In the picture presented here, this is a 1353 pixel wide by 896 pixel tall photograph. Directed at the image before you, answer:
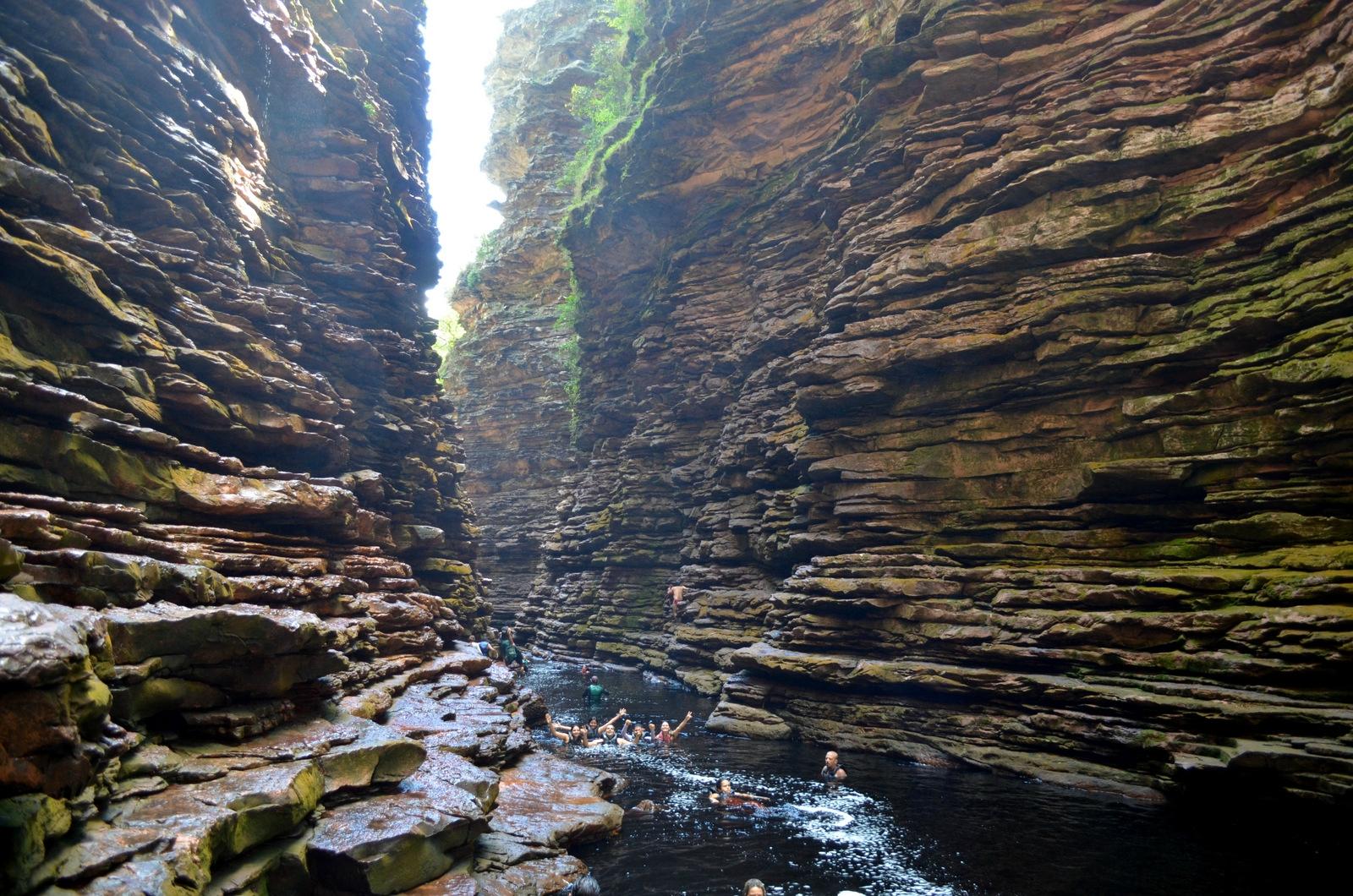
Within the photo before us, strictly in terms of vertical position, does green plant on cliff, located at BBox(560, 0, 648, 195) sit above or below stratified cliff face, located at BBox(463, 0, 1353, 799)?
above

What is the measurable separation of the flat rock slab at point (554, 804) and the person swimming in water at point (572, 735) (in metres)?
5.45

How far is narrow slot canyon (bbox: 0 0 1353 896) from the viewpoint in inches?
399

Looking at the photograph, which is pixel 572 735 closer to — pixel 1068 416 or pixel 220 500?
pixel 220 500

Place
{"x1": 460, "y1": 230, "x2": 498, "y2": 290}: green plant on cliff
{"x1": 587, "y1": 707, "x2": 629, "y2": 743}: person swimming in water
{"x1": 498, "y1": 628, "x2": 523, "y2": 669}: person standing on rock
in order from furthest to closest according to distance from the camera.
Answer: {"x1": 460, "y1": 230, "x2": 498, "y2": 290}: green plant on cliff → {"x1": 498, "y1": 628, "x2": 523, "y2": 669}: person standing on rock → {"x1": 587, "y1": 707, "x2": 629, "y2": 743}: person swimming in water

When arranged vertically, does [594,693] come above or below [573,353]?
below

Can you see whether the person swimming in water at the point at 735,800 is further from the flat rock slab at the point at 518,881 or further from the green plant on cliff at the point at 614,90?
the green plant on cliff at the point at 614,90

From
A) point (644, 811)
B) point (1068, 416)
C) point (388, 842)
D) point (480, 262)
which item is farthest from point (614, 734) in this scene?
point (480, 262)

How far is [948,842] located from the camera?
1413cm

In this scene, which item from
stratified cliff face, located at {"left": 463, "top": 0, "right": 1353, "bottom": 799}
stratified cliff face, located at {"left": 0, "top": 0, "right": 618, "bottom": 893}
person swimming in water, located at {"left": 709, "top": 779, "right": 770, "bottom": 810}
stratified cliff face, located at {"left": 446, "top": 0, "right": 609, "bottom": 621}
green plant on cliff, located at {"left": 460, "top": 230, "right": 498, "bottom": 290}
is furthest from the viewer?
green plant on cliff, located at {"left": 460, "top": 230, "right": 498, "bottom": 290}

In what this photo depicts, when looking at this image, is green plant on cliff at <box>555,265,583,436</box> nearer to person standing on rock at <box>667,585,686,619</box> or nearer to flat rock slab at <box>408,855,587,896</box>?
person standing on rock at <box>667,585,686,619</box>

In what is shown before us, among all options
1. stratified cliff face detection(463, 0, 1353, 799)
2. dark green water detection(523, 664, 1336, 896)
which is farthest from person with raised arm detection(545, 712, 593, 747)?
stratified cliff face detection(463, 0, 1353, 799)

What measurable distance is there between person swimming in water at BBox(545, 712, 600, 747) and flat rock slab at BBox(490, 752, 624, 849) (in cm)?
545

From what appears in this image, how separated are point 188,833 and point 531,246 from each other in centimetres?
6635

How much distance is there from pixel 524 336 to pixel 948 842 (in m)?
59.6
